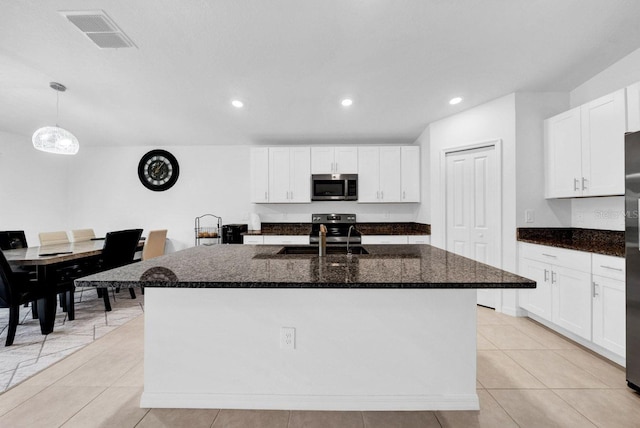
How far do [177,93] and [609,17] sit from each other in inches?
153

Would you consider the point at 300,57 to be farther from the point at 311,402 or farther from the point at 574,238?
the point at 574,238

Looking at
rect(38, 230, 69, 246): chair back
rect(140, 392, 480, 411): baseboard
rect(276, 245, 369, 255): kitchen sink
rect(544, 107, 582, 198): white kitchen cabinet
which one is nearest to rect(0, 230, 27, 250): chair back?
rect(38, 230, 69, 246): chair back

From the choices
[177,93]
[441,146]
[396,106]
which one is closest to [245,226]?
[177,93]

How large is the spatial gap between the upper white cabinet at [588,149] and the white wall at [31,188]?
7407 mm

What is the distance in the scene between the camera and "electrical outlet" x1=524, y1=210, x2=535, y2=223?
313cm

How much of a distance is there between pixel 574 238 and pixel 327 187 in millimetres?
3136

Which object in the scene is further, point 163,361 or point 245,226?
point 245,226

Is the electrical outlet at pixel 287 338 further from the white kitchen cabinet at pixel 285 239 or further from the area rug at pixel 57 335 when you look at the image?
the white kitchen cabinet at pixel 285 239

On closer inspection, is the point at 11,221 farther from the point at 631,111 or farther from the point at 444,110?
the point at 631,111

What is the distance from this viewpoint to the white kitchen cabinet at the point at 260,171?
15.1 feet

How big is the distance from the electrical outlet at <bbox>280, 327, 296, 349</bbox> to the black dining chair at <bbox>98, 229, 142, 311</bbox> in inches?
109

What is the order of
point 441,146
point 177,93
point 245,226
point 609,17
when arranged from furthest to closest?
1. point 245,226
2. point 441,146
3. point 177,93
4. point 609,17

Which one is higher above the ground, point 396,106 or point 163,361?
point 396,106

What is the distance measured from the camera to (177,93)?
3.19 meters
